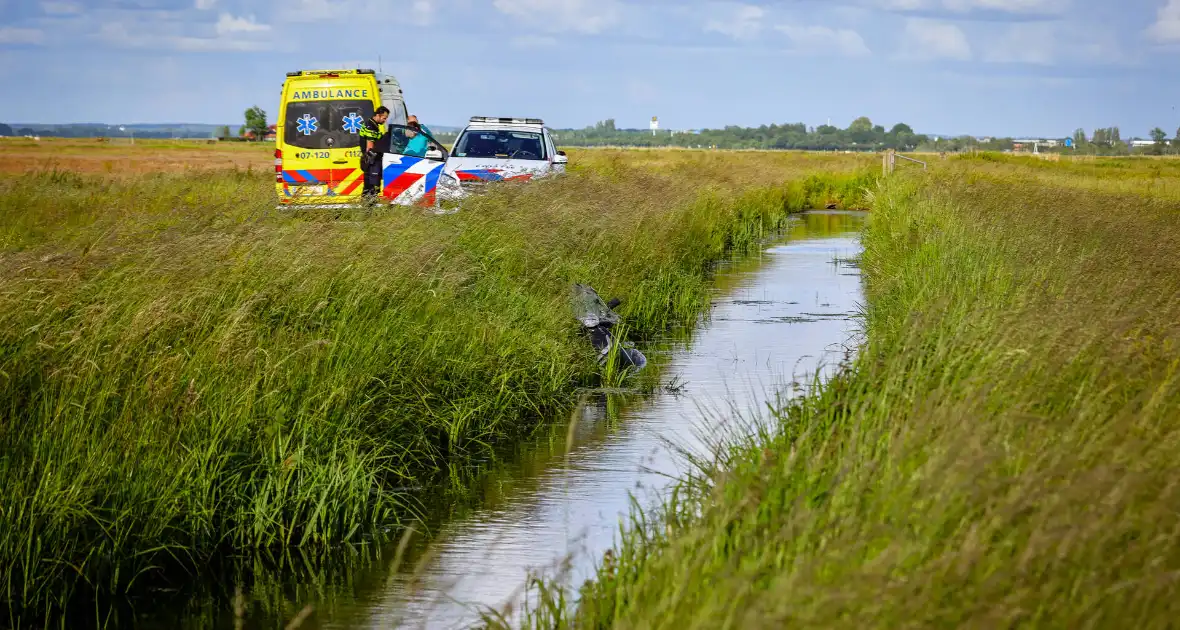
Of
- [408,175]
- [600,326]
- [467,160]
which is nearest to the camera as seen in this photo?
[600,326]

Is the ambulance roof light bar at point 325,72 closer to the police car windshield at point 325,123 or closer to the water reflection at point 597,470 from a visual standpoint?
the police car windshield at point 325,123

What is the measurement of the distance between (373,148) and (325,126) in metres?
1.46

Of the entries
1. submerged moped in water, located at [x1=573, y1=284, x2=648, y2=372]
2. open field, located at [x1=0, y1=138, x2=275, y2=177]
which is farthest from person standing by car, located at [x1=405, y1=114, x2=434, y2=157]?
open field, located at [x1=0, y1=138, x2=275, y2=177]

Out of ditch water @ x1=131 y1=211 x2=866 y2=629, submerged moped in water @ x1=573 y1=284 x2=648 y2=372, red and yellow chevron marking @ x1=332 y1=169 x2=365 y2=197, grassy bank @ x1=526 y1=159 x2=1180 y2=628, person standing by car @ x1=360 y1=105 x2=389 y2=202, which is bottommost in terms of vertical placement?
ditch water @ x1=131 y1=211 x2=866 y2=629

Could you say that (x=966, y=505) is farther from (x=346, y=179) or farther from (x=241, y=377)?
(x=346, y=179)

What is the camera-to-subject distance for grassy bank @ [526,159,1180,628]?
369 cm

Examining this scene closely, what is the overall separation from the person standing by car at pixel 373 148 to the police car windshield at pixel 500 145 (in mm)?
1367

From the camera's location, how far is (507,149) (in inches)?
829

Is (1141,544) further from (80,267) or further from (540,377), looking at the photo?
(540,377)

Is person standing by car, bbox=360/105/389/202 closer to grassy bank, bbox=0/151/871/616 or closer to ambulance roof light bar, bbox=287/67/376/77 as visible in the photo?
ambulance roof light bar, bbox=287/67/376/77

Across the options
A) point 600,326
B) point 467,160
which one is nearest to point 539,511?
point 600,326

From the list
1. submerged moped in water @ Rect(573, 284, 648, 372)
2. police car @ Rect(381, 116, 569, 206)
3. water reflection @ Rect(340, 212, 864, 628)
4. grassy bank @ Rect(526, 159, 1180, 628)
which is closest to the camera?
grassy bank @ Rect(526, 159, 1180, 628)

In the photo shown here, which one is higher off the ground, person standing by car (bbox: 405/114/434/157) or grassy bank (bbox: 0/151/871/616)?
person standing by car (bbox: 405/114/434/157)

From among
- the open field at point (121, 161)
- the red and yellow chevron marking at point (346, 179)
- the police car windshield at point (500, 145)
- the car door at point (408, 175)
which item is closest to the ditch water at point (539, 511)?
the car door at point (408, 175)
